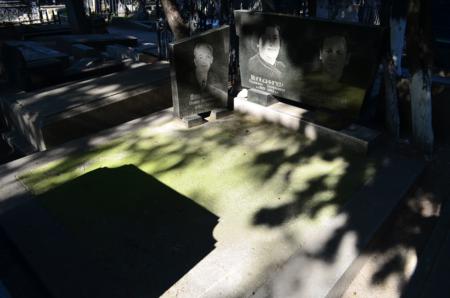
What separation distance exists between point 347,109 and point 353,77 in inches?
18.8

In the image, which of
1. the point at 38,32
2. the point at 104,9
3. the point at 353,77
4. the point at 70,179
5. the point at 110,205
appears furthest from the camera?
the point at 104,9

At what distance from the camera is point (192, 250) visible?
3170 millimetres

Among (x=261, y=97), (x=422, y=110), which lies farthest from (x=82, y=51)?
(x=422, y=110)

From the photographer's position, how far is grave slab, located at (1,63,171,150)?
5195 mm

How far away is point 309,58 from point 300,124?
95cm

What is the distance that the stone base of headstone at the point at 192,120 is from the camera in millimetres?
5473

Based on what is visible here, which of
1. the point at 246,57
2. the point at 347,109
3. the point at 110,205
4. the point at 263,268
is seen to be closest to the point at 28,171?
A: the point at 110,205

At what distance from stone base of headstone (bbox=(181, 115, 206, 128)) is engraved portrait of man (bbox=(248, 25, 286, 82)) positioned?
1.25 m

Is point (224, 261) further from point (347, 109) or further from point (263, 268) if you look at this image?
point (347, 109)

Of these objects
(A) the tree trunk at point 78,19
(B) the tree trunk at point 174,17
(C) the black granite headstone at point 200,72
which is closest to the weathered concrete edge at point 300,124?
(C) the black granite headstone at point 200,72

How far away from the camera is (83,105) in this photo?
553cm

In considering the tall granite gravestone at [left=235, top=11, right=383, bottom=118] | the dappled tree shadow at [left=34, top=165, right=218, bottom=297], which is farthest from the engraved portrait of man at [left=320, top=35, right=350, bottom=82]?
the dappled tree shadow at [left=34, top=165, right=218, bottom=297]

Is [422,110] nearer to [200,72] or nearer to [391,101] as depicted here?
[391,101]

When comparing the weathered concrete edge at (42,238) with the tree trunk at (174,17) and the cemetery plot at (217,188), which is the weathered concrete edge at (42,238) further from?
the tree trunk at (174,17)
